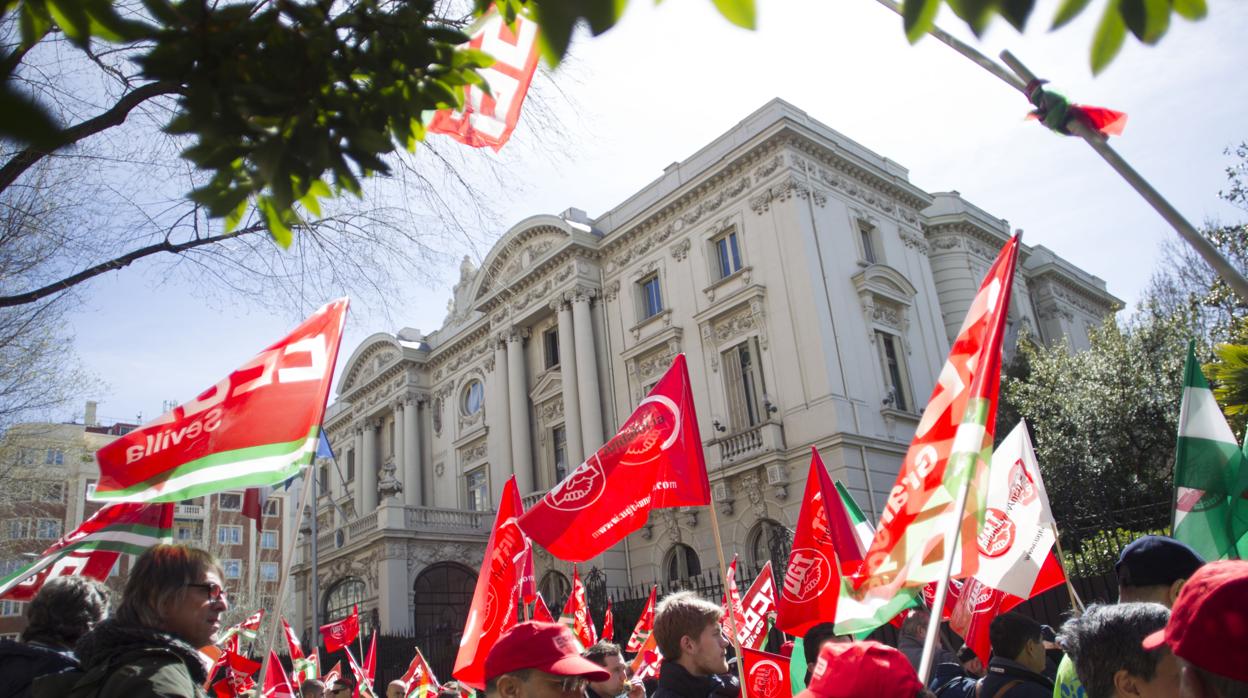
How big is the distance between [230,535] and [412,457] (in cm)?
2904

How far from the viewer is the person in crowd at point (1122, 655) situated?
2.65 meters

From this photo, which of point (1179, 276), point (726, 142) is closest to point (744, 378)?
point (726, 142)

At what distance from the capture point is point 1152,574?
361 cm

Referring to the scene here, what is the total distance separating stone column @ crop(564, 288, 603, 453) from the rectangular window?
14.6 feet

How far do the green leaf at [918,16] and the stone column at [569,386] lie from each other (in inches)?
916

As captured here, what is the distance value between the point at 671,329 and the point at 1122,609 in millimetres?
20581

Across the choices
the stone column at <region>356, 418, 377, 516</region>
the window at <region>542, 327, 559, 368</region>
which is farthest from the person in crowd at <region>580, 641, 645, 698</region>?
the stone column at <region>356, 418, 377, 516</region>

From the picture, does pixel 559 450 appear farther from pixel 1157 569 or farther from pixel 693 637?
pixel 1157 569

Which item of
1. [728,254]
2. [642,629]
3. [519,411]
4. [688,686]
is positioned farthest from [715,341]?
[688,686]

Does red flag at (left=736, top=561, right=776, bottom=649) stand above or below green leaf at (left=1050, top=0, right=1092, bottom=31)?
below

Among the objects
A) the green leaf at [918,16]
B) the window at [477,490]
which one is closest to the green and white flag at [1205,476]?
the green leaf at [918,16]

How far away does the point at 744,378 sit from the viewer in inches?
870

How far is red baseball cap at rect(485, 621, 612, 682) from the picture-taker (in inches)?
116

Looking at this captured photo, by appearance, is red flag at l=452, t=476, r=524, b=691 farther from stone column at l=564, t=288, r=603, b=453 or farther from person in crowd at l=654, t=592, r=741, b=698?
stone column at l=564, t=288, r=603, b=453
